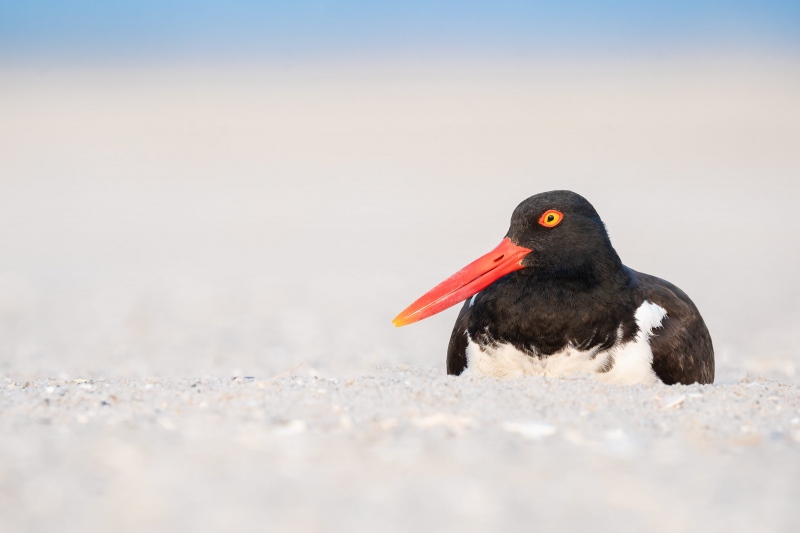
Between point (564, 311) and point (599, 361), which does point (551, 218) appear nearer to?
point (564, 311)

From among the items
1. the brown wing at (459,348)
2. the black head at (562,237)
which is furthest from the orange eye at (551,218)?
the brown wing at (459,348)

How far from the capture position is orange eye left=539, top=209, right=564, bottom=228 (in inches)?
202

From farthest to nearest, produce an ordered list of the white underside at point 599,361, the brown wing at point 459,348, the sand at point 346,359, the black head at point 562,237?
the brown wing at point 459,348 < the black head at point 562,237 < the white underside at point 599,361 < the sand at point 346,359

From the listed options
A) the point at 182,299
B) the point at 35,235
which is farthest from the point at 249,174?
the point at 182,299

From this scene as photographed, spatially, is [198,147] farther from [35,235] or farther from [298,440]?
[298,440]

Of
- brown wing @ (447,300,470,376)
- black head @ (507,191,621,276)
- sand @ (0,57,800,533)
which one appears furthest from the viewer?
brown wing @ (447,300,470,376)

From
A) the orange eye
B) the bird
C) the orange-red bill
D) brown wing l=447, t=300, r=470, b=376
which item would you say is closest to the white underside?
the bird

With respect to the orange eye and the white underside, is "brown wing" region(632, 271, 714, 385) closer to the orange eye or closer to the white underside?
the white underside

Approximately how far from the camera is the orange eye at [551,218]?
5.12m

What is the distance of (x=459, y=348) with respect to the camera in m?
5.35

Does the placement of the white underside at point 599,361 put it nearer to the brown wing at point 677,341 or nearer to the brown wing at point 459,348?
the brown wing at point 677,341

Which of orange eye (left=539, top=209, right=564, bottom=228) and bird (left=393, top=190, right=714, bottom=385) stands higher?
orange eye (left=539, top=209, right=564, bottom=228)

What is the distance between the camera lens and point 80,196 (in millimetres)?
24797

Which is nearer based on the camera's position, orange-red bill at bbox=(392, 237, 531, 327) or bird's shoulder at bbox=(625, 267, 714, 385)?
bird's shoulder at bbox=(625, 267, 714, 385)
